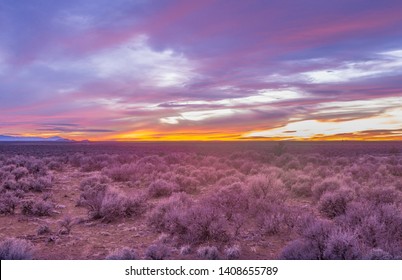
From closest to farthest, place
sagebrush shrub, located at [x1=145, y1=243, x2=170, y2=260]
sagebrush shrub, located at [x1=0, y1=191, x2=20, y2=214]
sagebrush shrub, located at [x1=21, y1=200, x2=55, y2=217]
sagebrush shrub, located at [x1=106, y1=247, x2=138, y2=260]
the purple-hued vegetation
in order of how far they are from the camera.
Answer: the purple-hued vegetation → sagebrush shrub, located at [x1=106, y1=247, x2=138, y2=260] → sagebrush shrub, located at [x1=145, y1=243, x2=170, y2=260] → sagebrush shrub, located at [x1=21, y1=200, x2=55, y2=217] → sagebrush shrub, located at [x1=0, y1=191, x2=20, y2=214]

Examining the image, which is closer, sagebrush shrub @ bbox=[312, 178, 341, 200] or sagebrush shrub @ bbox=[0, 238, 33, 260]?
sagebrush shrub @ bbox=[0, 238, 33, 260]

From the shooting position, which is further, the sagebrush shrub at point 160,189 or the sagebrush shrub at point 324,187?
the sagebrush shrub at point 160,189

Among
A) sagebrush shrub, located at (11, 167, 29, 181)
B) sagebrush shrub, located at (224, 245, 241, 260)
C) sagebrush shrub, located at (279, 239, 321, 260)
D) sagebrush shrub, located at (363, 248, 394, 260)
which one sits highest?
Result: sagebrush shrub, located at (11, 167, 29, 181)

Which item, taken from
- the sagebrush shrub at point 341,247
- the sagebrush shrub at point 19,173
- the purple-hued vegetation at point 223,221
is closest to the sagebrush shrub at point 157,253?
the purple-hued vegetation at point 223,221

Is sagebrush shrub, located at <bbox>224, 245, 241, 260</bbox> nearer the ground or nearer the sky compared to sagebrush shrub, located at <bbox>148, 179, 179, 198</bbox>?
nearer the ground

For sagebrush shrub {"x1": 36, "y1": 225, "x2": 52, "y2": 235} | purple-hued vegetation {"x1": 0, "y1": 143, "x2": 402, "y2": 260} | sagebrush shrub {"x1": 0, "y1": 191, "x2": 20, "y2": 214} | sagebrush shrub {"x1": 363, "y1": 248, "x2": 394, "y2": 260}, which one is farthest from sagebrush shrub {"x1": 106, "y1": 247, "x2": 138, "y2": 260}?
sagebrush shrub {"x1": 0, "y1": 191, "x2": 20, "y2": 214}

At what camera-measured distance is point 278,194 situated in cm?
1427

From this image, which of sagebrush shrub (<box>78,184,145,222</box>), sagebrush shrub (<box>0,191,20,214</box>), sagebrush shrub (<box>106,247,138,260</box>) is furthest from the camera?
sagebrush shrub (<box>0,191,20,214</box>)

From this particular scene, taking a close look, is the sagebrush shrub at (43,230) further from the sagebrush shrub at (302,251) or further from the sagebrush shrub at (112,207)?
the sagebrush shrub at (302,251)

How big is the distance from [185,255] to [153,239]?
1.76m

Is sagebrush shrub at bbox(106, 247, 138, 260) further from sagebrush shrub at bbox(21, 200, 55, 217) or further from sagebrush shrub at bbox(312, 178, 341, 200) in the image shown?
sagebrush shrub at bbox(312, 178, 341, 200)
